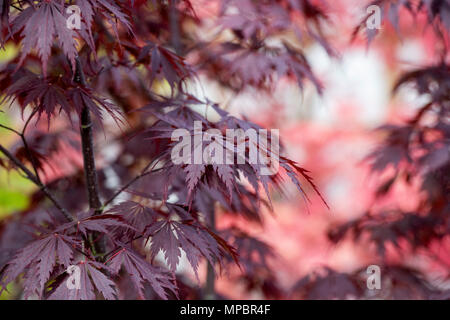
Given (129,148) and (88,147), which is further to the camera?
(129,148)

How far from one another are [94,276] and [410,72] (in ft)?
4.73

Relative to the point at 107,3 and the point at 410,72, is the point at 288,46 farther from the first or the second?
A: the point at 107,3

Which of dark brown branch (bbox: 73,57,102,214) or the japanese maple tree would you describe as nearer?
the japanese maple tree

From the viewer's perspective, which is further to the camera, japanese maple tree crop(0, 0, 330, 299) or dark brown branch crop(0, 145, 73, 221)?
dark brown branch crop(0, 145, 73, 221)

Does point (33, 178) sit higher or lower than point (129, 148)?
lower

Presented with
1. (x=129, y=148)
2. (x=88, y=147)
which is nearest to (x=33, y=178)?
(x=88, y=147)

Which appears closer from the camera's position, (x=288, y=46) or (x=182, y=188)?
(x=182, y=188)

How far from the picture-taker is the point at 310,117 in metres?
3.73

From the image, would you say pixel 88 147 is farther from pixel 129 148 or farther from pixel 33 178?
pixel 129 148

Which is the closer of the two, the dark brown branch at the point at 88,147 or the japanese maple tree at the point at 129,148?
the japanese maple tree at the point at 129,148

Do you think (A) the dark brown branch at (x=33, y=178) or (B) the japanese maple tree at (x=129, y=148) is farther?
(A) the dark brown branch at (x=33, y=178)
